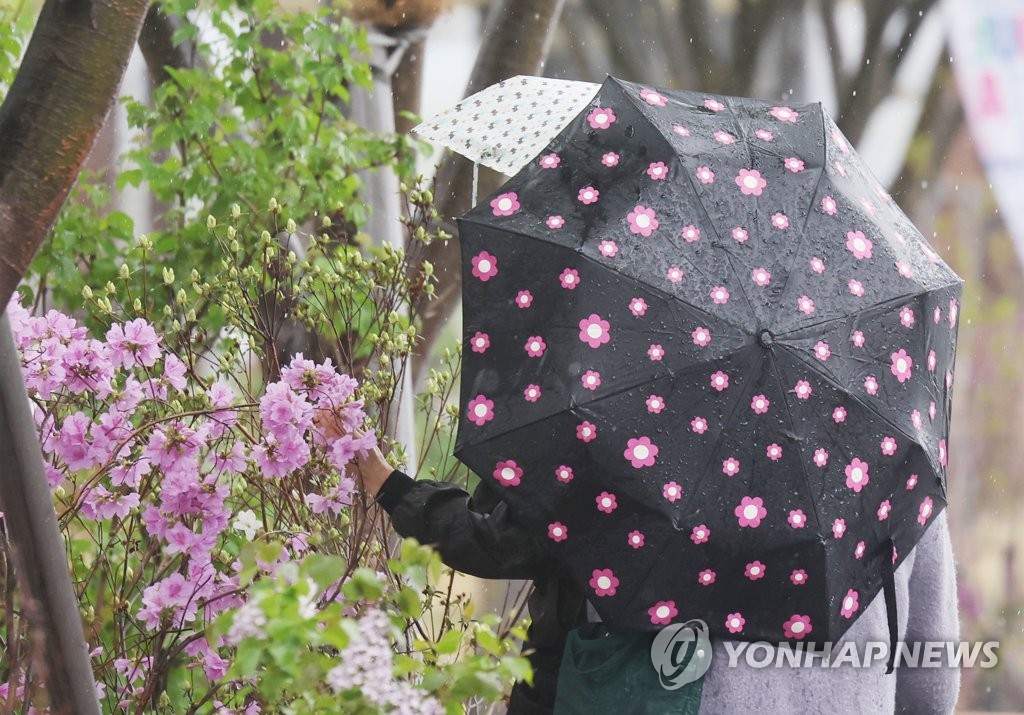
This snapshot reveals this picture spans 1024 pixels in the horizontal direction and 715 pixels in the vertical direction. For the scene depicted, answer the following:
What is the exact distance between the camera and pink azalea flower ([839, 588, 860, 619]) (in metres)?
1.63

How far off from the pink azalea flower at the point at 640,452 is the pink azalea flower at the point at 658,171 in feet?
1.23

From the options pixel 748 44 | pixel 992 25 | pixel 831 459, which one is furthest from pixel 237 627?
pixel 992 25

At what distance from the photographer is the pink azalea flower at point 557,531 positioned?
157 centimetres

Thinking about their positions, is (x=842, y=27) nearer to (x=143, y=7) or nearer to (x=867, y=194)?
(x=867, y=194)

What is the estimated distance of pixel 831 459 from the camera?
1.59 m

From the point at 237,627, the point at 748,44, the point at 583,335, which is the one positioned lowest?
the point at 237,627

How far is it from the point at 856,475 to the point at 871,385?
5.2 inches

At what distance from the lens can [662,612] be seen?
158cm

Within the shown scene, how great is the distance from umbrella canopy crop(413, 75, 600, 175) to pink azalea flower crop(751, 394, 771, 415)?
0.58m

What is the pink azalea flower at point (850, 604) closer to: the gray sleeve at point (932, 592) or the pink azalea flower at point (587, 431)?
the gray sleeve at point (932, 592)

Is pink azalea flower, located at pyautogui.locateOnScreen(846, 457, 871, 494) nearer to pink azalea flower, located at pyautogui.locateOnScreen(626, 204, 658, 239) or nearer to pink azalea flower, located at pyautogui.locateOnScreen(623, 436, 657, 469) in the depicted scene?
pink azalea flower, located at pyautogui.locateOnScreen(623, 436, 657, 469)

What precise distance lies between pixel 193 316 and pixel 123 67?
74 centimetres

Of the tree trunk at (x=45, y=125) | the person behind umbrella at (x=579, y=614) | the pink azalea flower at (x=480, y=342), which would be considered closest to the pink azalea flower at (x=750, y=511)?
the person behind umbrella at (x=579, y=614)

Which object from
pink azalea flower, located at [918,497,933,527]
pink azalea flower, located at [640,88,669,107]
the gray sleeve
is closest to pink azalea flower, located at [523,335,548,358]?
pink azalea flower, located at [640,88,669,107]
